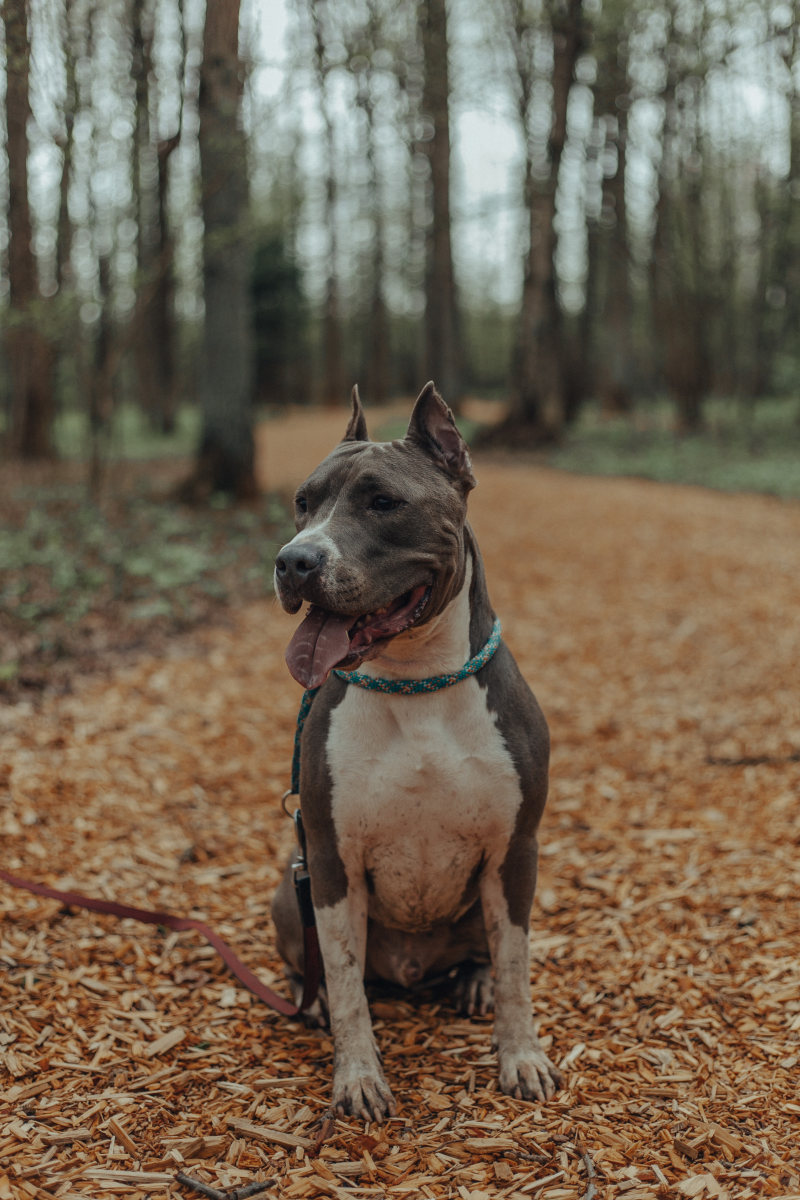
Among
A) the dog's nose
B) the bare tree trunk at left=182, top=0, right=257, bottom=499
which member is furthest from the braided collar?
the bare tree trunk at left=182, top=0, right=257, bottom=499

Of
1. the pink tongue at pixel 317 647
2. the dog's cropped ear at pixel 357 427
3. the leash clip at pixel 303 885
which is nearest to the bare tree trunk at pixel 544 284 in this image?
the dog's cropped ear at pixel 357 427

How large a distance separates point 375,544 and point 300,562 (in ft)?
0.73

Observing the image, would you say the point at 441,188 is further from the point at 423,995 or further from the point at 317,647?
the point at 317,647

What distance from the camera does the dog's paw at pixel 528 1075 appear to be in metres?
2.61

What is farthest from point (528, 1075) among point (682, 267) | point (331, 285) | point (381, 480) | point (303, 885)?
point (331, 285)

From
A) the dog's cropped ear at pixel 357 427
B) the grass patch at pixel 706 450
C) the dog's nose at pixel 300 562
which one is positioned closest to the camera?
the dog's nose at pixel 300 562

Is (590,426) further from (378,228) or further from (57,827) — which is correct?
(57,827)

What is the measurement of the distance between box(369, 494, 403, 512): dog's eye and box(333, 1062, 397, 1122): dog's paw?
1.48m

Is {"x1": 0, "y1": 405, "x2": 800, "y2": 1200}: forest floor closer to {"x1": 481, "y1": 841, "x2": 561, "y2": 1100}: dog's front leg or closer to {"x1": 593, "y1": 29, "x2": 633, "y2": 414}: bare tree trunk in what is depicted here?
{"x1": 481, "y1": 841, "x2": 561, "y2": 1100}: dog's front leg

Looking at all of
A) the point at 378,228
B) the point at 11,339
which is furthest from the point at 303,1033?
the point at 378,228

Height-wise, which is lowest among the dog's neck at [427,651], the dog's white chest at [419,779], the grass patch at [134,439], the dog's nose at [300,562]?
the dog's white chest at [419,779]

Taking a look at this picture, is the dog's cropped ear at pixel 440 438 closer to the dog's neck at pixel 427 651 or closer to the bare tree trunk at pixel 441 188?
the dog's neck at pixel 427 651

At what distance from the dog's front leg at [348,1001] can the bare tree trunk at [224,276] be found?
27.7ft

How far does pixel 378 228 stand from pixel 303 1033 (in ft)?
100.0
